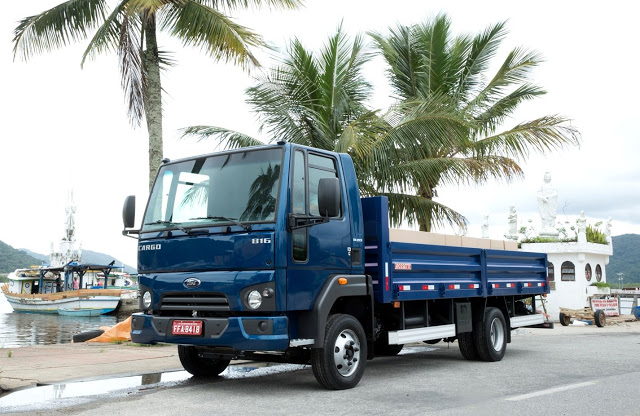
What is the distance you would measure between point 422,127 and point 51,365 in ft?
29.7

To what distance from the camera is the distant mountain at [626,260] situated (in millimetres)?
77625

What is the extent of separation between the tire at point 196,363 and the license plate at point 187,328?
139cm

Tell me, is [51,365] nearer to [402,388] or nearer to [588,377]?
[402,388]

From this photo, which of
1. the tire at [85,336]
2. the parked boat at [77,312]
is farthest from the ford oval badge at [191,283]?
the parked boat at [77,312]

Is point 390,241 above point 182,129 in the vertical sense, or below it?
below

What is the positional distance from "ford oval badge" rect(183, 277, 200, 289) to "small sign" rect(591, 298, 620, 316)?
16.7 m

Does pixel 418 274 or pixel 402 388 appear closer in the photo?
pixel 402 388

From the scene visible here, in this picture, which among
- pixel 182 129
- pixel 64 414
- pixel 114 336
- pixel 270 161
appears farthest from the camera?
pixel 182 129

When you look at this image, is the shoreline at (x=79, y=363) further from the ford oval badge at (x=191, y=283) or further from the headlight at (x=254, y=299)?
the headlight at (x=254, y=299)

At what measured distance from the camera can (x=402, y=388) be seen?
7.66 m

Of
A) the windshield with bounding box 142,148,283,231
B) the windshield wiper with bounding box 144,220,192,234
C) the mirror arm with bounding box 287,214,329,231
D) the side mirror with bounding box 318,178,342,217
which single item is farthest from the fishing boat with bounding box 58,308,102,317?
the side mirror with bounding box 318,178,342,217

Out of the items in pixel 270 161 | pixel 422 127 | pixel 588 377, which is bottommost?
pixel 588 377

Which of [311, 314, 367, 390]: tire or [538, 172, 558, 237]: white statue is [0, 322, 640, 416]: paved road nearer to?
[311, 314, 367, 390]: tire

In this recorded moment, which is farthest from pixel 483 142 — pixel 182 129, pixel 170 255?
pixel 170 255
